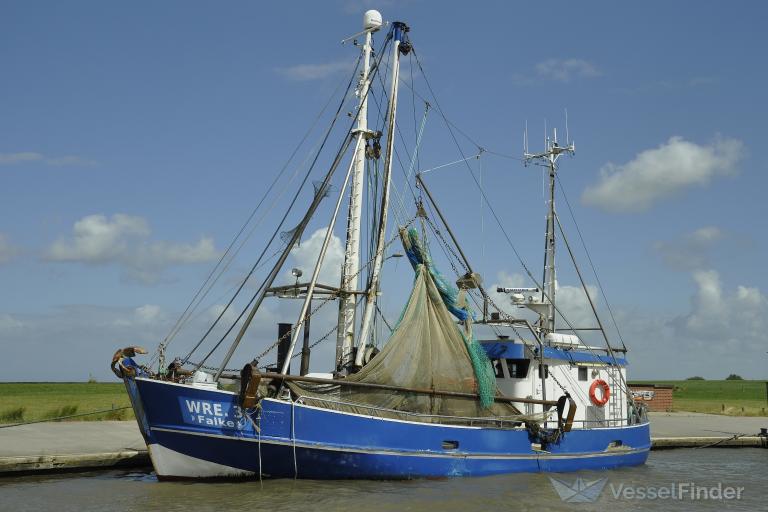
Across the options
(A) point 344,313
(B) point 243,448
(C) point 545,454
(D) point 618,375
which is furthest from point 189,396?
(D) point 618,375

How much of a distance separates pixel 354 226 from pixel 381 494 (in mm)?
8302

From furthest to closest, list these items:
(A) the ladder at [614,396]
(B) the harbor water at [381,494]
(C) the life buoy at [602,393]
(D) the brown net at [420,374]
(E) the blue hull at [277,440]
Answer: (A) the ladder at [614,396], (C) the life buoy at [602,393], (D) the brown net at [420,374], (E) the blue hull at [277,440], (B) the harbor water at [381,494]

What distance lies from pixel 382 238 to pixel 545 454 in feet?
23.1

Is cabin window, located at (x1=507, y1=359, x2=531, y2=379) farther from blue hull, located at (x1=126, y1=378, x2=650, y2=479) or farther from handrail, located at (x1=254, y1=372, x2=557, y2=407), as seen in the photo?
blue hull, located at (x1=126, y1=378, x2=650, y2=479)

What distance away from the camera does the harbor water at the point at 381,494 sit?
14594 mm

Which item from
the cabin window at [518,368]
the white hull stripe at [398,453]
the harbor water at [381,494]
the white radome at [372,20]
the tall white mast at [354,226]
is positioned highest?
the white radome at [372,20]

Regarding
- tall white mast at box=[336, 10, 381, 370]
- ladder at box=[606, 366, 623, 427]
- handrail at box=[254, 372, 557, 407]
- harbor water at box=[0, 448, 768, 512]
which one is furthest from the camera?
ladder at box=[606, 366, 623, 427]

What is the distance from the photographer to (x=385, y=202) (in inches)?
803

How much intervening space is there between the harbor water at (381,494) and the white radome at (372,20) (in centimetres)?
1344

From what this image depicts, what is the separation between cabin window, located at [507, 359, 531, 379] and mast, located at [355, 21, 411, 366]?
4362 millimetres

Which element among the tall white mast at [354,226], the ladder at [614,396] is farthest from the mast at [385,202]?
the ladder at [614,396]

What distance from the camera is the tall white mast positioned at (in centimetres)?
2100

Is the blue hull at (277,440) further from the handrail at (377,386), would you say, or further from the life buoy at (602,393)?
the life buoy at (602,393)

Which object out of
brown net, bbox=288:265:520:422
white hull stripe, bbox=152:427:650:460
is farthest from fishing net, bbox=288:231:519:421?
white hull stripe, bbox=152:427:650:460
